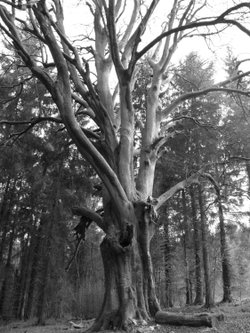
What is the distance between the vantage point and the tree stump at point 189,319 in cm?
509

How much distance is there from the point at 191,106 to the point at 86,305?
11282mm

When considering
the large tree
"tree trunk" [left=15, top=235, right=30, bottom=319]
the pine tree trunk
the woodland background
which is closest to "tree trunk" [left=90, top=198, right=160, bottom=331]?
the large tree

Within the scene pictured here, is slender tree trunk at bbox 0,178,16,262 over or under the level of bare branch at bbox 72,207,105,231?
over

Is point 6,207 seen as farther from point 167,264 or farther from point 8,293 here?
point 167,264

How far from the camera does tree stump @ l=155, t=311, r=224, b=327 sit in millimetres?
5090

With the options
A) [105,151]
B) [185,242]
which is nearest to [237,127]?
[185,242]

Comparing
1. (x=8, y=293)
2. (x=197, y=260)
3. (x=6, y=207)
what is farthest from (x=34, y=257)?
(x=197, y=260)

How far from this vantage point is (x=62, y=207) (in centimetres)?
1535

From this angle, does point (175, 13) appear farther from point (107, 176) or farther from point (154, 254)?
point (154, 254)

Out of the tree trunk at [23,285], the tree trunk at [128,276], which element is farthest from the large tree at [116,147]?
the tree trunk at [23,285]

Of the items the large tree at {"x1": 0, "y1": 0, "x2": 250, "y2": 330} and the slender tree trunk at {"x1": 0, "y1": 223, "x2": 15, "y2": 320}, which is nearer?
the large tree at {"x1": 0, "y1": 0, "x2": 250, "y2": 330}

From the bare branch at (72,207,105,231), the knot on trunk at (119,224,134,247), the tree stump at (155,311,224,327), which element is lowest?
the tree stump at (155,311,224,327)

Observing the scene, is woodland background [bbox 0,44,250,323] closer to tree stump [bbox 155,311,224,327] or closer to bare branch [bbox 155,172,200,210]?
bare branch [bbox 155,172,200,210]

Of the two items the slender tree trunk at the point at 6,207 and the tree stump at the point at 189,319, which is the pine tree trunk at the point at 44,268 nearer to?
the slender tree trunk at the point at 6,207
